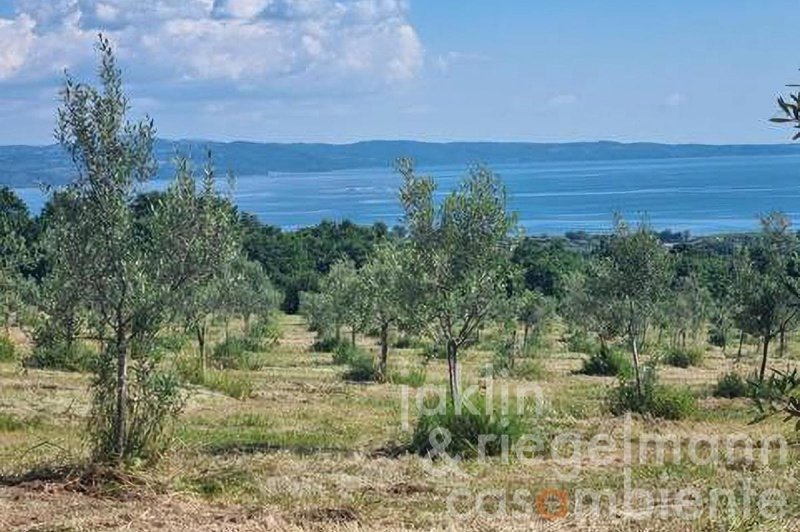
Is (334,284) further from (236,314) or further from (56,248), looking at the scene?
(56,248)

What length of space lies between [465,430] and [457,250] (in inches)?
163

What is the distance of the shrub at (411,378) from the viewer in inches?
1264

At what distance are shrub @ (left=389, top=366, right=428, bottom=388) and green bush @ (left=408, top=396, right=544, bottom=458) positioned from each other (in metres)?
14.7

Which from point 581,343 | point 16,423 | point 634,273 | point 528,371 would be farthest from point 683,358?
point 16,423

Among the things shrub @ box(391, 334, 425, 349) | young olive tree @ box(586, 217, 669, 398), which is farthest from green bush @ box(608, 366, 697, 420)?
shrub @ box(391, 334, 425, 349)

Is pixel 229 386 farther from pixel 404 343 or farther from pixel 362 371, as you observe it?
pixel 404 343

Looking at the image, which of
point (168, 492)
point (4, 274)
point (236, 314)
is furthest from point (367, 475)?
point (236, 314)

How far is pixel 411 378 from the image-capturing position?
32.9 meters

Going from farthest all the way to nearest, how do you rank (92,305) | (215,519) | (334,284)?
(334,284) < (92,305) < (215,519)

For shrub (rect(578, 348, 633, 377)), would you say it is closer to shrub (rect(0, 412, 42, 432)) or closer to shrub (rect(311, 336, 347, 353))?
shrub (rect(311, 336, 347, 353))

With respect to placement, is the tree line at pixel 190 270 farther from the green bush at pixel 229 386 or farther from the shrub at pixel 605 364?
the green bush at pixel 229 386

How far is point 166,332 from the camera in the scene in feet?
43.4

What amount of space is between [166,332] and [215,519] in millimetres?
3740

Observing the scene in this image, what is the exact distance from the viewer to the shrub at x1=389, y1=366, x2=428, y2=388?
105 ft
